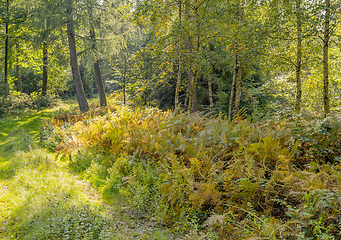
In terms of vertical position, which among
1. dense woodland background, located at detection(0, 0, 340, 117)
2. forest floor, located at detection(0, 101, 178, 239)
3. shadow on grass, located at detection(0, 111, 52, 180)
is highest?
dense woodland background, located at detection(0, 0, 340, 117)

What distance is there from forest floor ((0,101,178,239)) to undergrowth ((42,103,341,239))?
0.29m

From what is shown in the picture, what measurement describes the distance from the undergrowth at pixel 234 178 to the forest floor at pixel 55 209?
29 centimetres

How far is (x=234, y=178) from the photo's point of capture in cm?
372

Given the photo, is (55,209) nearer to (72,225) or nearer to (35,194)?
(72,225)

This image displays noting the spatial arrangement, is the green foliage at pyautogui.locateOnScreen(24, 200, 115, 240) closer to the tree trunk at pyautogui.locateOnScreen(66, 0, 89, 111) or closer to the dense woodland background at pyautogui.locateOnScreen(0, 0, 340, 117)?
the dense woodland background at pyautogui.locateOnScreen(0, 0, 340, 117)

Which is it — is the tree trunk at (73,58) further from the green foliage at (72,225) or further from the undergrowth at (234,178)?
the green foliage at (72,225)

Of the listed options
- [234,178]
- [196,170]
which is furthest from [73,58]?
[234,178]

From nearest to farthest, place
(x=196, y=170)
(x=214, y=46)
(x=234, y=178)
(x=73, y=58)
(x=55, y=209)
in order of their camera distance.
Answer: (x=55, y=209) → (x=234, y=178) → (x=196, y=170) → (x=214, y=46) → (x=73, y=58)

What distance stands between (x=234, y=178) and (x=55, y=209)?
2.96m

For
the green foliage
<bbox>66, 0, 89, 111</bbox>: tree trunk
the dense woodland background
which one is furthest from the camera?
<bbox>66, 0, 89, 111</bbox>: tree trunk

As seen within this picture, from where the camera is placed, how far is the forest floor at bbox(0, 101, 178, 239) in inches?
115

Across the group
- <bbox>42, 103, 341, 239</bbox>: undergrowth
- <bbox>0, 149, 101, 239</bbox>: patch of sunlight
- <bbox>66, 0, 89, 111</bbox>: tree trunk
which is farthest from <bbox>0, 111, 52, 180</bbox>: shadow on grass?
<bbox>66, 0, 89, 111</bbox>: tree trunk

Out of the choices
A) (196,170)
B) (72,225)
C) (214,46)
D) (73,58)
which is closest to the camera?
(72,225)

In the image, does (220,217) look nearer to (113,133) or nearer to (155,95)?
(113,133)
